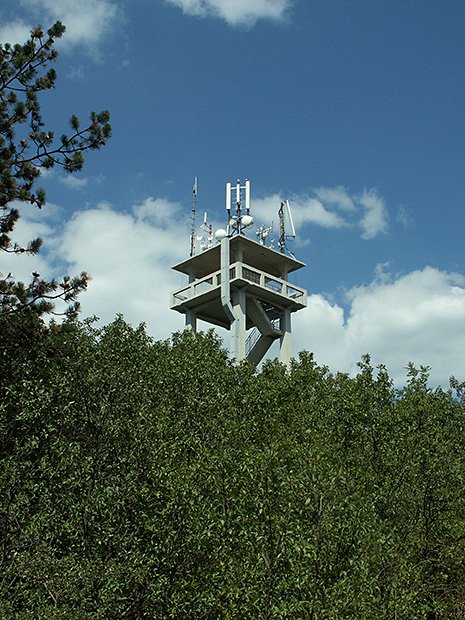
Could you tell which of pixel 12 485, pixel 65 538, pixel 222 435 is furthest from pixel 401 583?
pixel 12 485

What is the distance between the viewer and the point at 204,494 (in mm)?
14836

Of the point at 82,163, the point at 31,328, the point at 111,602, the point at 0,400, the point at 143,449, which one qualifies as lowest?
the point at 111,602

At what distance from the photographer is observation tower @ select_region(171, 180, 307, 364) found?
131 ft

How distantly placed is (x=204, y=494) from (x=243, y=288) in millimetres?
25851

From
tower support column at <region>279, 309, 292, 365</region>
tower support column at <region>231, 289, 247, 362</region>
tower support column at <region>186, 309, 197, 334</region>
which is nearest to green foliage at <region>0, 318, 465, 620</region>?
tower support column at <region>231, 289, 247, 362</region>

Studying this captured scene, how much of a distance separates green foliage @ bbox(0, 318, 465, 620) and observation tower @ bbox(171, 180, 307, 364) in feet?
58.3

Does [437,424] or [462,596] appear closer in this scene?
[462,596]

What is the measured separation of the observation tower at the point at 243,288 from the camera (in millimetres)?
39781

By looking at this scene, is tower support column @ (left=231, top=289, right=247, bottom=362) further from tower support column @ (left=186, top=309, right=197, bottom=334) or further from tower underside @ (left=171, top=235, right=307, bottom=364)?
tower support column @ (left=186, top=309, right=197, bottom=334)

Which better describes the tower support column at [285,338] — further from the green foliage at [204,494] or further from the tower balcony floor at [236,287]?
the green foliage at [204,494]

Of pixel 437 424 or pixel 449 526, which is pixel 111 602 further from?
pixel 437 424

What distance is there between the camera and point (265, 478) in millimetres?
13531

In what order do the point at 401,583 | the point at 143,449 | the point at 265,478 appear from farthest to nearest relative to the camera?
→ the point at 143,449 → the point at 401,583 → the point at 265,478

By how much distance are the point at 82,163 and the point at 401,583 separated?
35.8 feet
